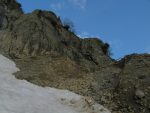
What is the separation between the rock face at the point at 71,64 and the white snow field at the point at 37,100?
91 centimetres

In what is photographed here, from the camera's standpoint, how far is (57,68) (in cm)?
2758

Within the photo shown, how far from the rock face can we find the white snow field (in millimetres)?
907

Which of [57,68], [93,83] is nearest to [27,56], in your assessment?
[57,68]

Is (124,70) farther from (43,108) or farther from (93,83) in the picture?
(43,108)

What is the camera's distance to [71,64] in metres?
28.9

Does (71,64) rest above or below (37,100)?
above

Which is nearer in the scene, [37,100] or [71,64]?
[37,100]

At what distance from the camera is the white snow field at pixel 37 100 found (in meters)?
18.5

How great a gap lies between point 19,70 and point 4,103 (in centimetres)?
819

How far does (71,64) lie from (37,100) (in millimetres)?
9074

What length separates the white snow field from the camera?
18.5m

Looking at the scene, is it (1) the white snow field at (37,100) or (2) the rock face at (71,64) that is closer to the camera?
(1) the white snow field at (37,100)

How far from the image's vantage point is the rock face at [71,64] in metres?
21.0

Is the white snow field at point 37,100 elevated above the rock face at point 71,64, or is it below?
below
